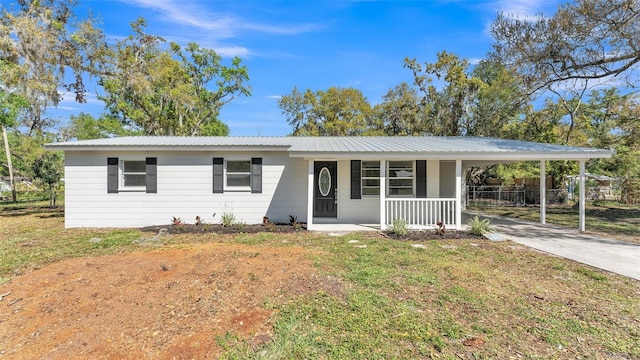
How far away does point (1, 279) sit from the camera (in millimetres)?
4730

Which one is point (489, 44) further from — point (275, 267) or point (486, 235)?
point (275, 267)

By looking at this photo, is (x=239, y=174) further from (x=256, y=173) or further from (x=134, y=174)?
(x=134, y=174)

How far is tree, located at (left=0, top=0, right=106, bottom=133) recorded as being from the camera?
11445 millimetres

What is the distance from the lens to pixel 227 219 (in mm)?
9188

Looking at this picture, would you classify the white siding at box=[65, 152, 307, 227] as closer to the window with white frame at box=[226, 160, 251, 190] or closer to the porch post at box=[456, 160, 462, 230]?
the window with white frame at box=[226, 160, 251, 190]

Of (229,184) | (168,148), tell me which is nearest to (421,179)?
(229,184)

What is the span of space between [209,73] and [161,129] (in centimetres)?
635

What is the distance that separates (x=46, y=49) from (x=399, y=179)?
14788 mm

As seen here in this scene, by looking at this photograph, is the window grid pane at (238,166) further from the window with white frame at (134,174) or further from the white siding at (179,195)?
the window with white frame at (134,174)

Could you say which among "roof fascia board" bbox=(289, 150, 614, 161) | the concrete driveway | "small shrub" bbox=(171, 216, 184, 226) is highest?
"roof fascia board" bbox=(289, 150, 614, 161)

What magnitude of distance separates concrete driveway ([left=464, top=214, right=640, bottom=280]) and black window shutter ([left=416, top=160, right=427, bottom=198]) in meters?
2.47

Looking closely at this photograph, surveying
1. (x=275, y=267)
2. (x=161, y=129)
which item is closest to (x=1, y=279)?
(x=275, y=267)

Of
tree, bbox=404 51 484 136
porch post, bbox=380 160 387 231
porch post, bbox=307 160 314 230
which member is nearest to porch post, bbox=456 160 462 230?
porch post, bbox=380 160 387 231

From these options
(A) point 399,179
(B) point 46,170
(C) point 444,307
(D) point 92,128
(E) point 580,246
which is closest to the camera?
(C) point 444,307
